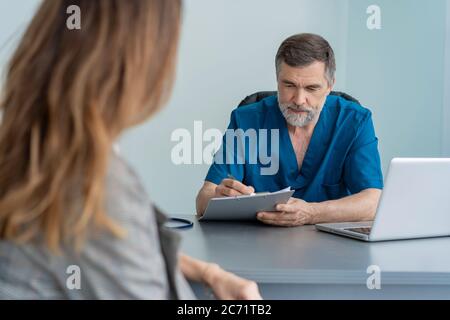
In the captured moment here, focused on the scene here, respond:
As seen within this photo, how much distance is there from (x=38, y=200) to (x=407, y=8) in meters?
2.71

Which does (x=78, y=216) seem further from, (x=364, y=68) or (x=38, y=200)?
(x=364, y=68)

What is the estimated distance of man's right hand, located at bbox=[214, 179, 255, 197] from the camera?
172 centimetres

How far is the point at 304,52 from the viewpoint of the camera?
2.10 m

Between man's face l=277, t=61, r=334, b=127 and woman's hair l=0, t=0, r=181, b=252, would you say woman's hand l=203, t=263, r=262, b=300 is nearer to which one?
woman's hair l=0, t=0, r=181, b=252

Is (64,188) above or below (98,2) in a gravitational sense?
below

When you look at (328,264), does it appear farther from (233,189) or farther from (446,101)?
(446,101)

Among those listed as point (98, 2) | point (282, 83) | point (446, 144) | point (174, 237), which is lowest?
point (446, 144)

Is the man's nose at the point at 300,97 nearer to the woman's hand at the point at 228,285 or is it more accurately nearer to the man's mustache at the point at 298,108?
the man's mustache at the point at 298,108

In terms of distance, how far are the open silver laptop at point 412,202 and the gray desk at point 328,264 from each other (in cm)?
4

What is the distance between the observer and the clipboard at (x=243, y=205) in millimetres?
1644

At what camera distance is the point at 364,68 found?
3180 millimetres

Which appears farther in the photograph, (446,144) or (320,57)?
(446,144)

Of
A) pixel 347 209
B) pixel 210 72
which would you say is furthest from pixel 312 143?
pixel 210 72

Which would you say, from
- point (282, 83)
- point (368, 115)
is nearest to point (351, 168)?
point (368, 115)
